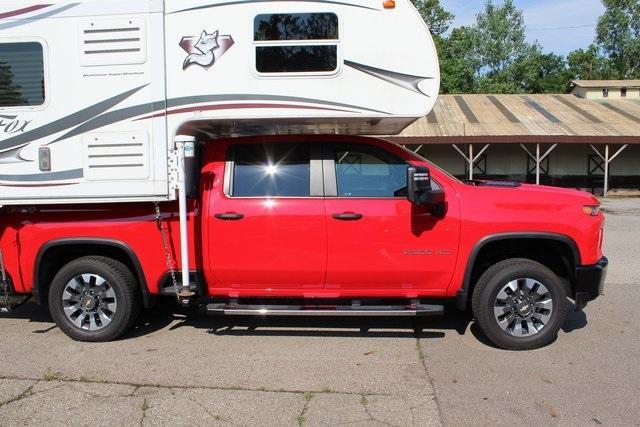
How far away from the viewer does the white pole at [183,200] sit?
4547 mm

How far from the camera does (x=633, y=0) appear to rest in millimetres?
56719

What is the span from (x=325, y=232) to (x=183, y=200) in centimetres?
123

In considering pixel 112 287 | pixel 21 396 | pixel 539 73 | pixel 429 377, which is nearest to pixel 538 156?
pixel 429 377

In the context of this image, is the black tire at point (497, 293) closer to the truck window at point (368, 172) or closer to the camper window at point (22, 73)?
the truck window at point (368, 172)

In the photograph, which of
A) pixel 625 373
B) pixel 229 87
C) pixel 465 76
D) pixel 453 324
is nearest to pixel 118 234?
pixel 229 87

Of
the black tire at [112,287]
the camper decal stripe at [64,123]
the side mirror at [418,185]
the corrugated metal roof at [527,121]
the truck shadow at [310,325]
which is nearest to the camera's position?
the side mirror at [418,185]

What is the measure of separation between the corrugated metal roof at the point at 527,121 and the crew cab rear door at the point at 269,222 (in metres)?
17.2

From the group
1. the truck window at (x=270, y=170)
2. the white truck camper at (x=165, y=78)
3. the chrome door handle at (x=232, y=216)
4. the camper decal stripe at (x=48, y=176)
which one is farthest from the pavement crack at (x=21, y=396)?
the truck window at (x=270, y=170)

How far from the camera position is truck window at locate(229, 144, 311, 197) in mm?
4875

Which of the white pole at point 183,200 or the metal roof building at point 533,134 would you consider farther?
the metal roof building at point 533,134

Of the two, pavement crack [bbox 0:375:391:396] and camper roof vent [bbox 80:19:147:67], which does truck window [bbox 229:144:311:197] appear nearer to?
camper roof vent [bbox 80:19:147:67]

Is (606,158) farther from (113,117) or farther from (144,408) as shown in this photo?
(144,408)

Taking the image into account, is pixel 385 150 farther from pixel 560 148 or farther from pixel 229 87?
pixel 560 148

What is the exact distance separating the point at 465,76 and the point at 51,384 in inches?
1974
